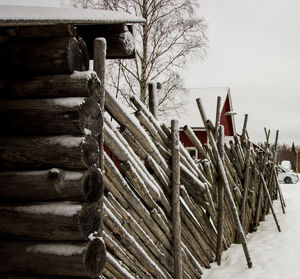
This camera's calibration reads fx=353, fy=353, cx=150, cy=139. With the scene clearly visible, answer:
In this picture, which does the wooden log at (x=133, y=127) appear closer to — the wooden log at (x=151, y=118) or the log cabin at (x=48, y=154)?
the wooden log at (x=151, y=118)

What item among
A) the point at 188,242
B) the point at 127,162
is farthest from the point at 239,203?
the point at 127,162

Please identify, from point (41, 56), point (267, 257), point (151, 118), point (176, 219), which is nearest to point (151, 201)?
point (176, 219)

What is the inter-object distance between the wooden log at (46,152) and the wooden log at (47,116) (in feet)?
0.15

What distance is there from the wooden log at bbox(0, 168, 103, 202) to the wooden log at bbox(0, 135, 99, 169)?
0.15 feet

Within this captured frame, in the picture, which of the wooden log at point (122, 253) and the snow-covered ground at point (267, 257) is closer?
the wooden log at point (122, 253)

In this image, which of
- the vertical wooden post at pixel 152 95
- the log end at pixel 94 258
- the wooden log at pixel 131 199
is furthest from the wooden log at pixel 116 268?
the vertical wooden post at pixel 152 95

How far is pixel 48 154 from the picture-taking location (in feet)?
6.42

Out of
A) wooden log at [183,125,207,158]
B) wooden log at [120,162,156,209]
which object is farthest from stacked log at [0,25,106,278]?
wooden log at [183,125,207,158]

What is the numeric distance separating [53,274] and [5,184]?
57 cm

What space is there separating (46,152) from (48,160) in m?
0.05

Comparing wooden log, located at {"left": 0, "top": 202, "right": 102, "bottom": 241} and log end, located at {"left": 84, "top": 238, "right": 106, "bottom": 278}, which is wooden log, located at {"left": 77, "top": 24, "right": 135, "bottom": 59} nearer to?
wooden log, located at {"left": 0, "top": 202, "right": 102, "bottom": 241}

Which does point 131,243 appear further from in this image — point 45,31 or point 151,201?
point 45,31

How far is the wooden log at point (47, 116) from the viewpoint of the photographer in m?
1.93

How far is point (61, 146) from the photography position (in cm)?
193
